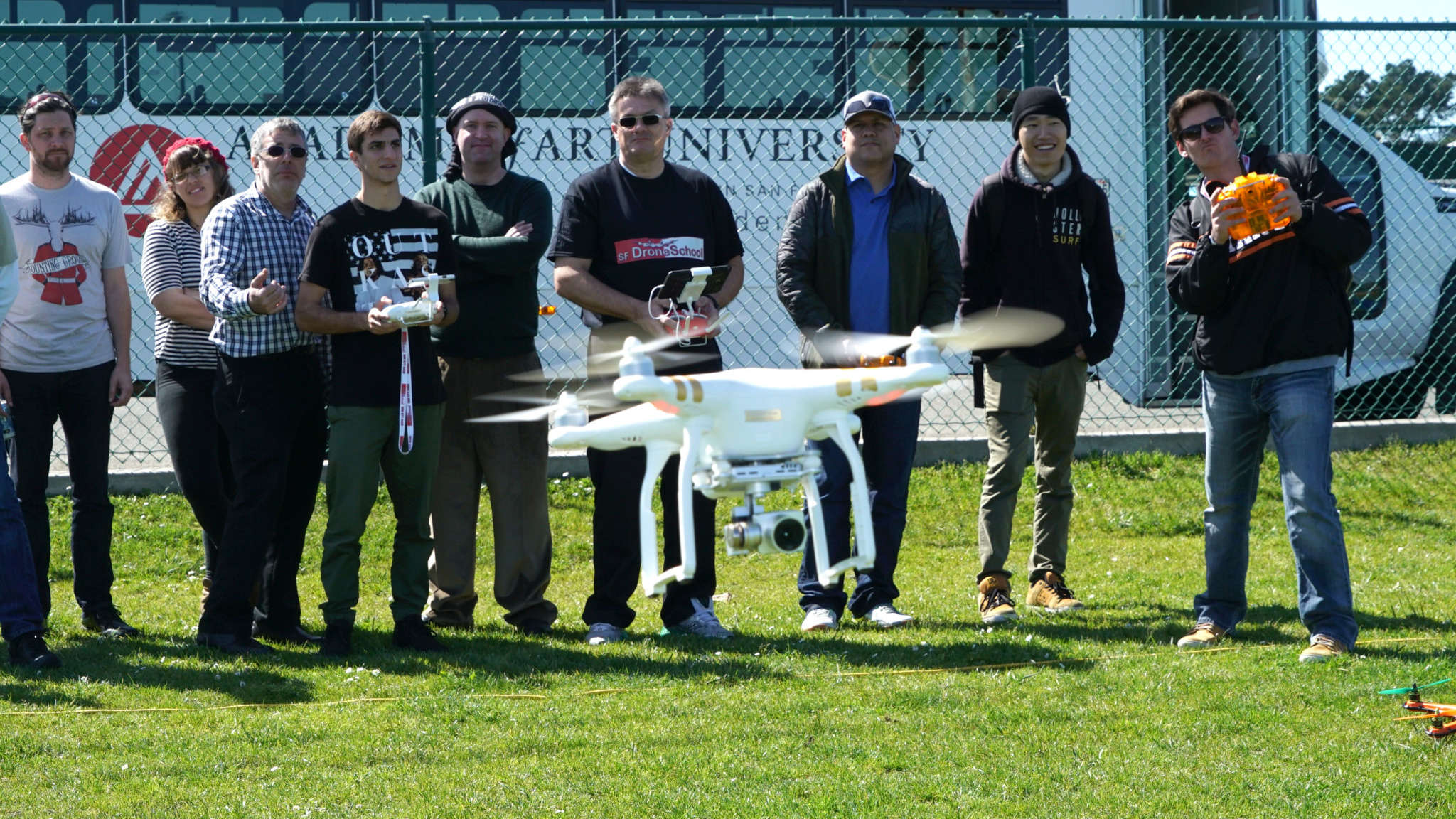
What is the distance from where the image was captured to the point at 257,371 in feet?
18.1

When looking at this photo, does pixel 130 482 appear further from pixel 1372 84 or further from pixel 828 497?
pixel 1372 84


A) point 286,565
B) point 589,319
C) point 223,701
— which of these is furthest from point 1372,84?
point 223,701

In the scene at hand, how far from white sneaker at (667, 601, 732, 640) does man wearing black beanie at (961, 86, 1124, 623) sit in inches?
45.2

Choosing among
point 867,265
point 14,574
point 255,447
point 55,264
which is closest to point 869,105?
point 867,265

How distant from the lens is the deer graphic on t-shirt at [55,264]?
19.4ft

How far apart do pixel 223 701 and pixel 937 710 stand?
92.9 inches

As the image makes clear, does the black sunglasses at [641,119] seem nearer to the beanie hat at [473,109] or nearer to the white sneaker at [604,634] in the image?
the beanie hat at [473,109]

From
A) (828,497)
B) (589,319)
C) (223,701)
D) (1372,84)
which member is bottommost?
(223,701)

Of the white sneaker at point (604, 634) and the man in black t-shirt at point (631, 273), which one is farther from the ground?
the man in black t-shirt at point (631, 273)

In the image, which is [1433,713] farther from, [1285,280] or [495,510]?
[495,510]

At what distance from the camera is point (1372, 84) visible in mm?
9930

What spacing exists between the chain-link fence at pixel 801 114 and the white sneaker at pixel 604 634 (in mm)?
3954

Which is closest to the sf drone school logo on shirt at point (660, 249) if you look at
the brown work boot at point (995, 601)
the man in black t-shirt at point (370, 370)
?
the man in black t-shirt at point (370, 370)

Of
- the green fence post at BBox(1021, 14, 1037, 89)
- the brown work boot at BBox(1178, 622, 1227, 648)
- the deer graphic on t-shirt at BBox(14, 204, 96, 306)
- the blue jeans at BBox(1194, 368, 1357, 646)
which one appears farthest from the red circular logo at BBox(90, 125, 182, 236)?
the brown work boot at BBox(1178, 622, 1227, 648)
